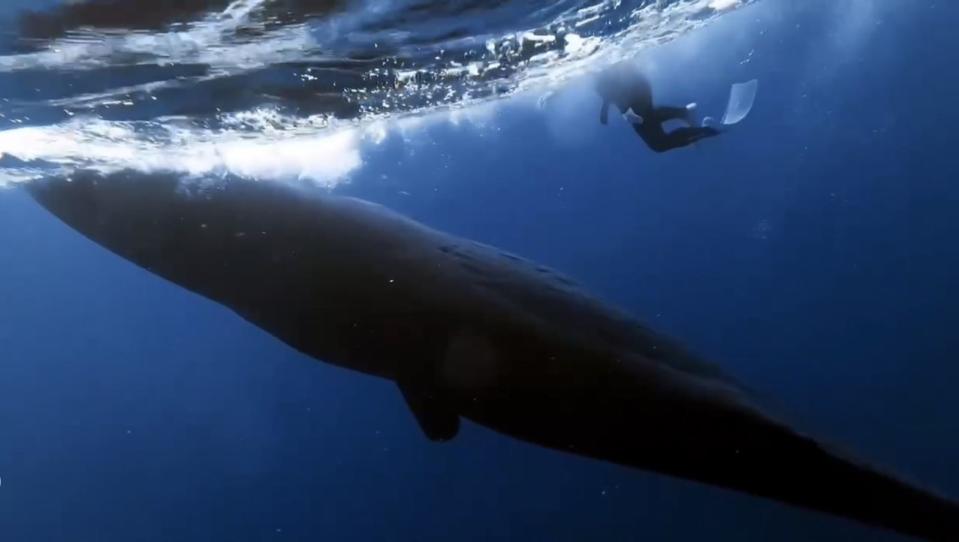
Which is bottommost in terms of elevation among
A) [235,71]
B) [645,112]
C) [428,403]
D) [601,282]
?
[601,282]

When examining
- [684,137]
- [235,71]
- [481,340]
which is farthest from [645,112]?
[481,340]

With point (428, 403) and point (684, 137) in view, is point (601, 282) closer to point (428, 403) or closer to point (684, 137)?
point (684, 137)

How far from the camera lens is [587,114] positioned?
2402 inches

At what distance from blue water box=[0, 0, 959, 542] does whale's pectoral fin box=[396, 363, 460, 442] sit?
5095 centimetres

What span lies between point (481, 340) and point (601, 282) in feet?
207

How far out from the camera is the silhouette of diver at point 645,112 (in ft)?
36.1

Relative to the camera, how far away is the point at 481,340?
3891mm

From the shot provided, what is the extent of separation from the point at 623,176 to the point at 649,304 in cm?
1802

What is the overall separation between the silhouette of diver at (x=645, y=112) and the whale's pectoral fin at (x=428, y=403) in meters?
6.81

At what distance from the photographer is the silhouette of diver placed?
11.0 meters

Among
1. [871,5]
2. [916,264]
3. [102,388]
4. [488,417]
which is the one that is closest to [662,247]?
[916,264]

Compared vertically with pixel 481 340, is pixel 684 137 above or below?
below

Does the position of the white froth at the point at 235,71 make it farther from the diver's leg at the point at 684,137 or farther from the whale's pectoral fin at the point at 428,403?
the whale's pectoral fin at the point at 428,403

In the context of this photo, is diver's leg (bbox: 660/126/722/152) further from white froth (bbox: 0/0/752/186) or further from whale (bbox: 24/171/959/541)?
whale (bbox: 24/171/959/541)
